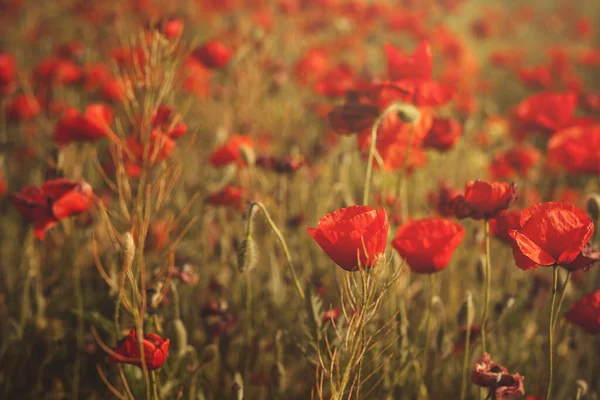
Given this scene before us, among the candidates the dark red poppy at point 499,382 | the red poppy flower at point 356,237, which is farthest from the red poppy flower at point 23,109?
the dark red poppy at point 499,382

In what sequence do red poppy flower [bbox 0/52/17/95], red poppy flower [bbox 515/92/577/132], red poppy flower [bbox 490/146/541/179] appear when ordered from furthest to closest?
red poppy flower [bbox 0/52/17/95] → red poppy flower [bbox 490/146/541/179] → red poppy flower [bbox 515/92/577/132]

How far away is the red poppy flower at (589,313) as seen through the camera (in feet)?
3.50

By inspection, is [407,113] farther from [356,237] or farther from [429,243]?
[356,237]

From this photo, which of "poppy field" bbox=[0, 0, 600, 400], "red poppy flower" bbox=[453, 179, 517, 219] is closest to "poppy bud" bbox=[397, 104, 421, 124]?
"poppy field" bbox=[0, 0, 600, 400]

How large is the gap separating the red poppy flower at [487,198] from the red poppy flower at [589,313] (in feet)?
0.91

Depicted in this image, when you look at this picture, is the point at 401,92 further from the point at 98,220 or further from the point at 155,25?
the point at 98,220

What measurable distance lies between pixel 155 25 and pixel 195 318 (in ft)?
3.10

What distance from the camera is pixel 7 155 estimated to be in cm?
268

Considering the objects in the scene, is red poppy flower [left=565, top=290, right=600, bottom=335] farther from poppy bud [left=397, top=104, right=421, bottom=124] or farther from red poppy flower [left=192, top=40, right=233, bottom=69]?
red poppy flower [left=192, top=40, right=233, bottom=69]

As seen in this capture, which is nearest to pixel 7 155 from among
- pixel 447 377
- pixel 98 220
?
pixel 98 220

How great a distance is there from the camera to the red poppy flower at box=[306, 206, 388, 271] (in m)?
0.87

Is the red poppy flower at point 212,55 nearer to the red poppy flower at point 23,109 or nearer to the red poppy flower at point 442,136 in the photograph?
the red poppy flower at point 23,109

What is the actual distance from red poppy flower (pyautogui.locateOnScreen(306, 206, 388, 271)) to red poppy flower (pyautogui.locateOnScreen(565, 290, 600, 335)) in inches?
20.5

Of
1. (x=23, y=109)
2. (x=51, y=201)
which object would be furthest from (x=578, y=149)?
(x=23, y=109)
